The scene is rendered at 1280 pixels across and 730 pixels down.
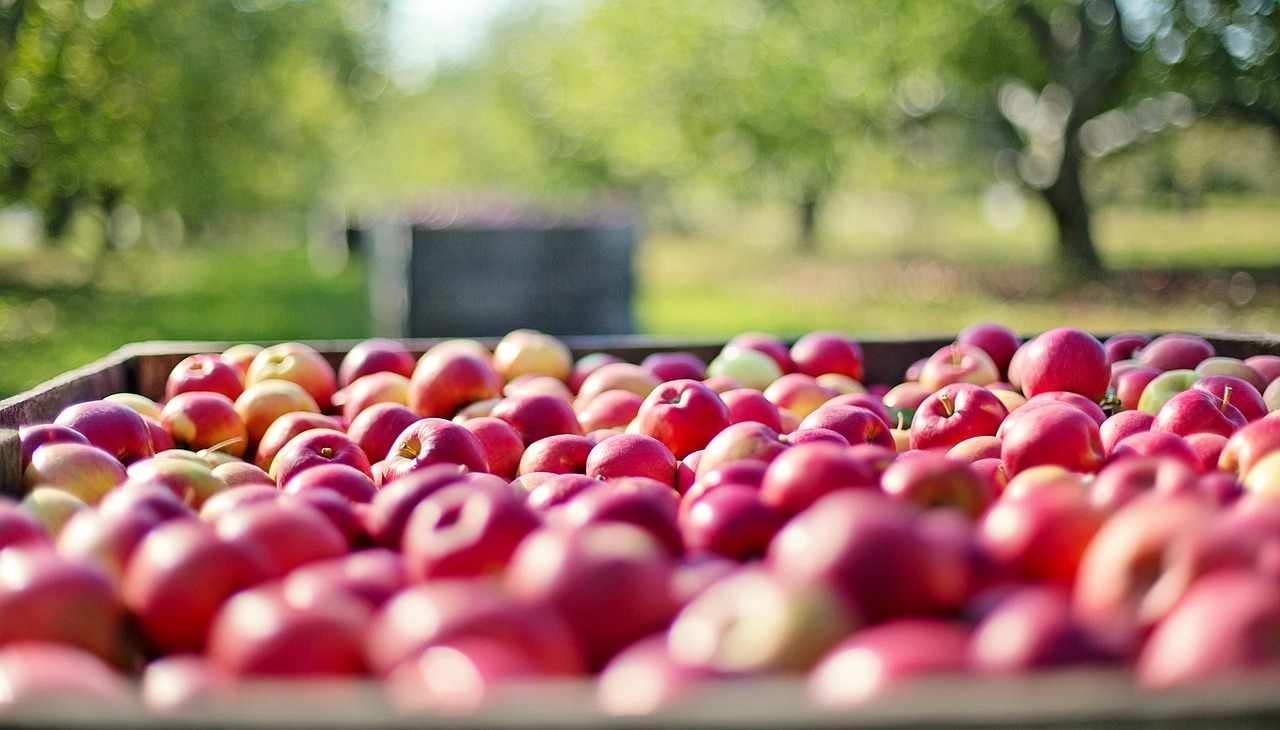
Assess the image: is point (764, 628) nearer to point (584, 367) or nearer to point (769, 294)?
point (584, 367)

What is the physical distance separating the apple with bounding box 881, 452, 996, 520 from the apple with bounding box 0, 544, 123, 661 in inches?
42.5

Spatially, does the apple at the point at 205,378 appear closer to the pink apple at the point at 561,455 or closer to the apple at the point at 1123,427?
the pink apple at the point at 561,455

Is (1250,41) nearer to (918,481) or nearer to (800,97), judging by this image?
(800,97)

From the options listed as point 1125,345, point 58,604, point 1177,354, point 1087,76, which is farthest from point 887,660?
point 1087,76

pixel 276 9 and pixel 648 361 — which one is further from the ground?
pixel 276 9

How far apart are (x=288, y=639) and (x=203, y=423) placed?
193cm

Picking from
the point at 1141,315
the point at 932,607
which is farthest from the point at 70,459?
the point at 1141,315

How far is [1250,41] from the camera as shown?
1388 centimetres

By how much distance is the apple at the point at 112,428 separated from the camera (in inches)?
104

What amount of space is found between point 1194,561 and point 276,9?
25909 mm

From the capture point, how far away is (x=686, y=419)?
9.09ft

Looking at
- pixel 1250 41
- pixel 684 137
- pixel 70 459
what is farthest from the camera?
pixel 684 137

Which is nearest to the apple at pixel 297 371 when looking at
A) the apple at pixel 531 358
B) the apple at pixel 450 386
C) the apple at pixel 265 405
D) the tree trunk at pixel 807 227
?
the apple at pixel 265 405

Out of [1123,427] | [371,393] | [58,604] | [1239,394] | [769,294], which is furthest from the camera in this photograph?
[769,294]
